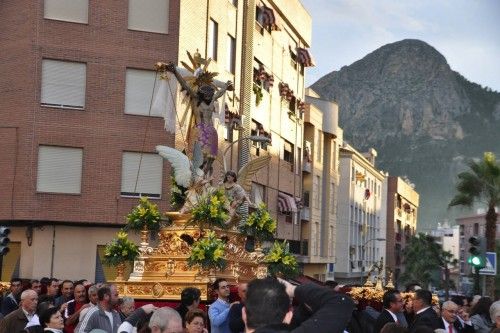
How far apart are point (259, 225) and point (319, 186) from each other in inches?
1763

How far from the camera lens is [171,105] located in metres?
16.7

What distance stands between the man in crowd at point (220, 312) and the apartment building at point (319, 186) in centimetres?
4325

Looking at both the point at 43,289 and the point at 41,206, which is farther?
the point at 41,206

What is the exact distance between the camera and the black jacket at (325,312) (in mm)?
5199

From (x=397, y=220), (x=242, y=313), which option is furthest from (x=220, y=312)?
(x=397, y=220)

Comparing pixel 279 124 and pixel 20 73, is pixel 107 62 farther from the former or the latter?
pixel 279 124

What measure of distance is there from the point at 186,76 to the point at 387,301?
5.07 m

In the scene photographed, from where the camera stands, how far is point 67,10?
33.2 m

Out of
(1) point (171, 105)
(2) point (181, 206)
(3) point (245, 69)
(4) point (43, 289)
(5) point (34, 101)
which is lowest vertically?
(4) point (43, 289)

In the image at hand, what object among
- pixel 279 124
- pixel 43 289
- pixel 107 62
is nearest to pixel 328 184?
pixel 279 124

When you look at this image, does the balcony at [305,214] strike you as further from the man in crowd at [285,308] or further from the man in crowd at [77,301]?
the man in crowd at [285,308]

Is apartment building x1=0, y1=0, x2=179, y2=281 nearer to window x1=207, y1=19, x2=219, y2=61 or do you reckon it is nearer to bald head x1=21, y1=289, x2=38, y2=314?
window x1=207, y1=19, x2=219, y2=61

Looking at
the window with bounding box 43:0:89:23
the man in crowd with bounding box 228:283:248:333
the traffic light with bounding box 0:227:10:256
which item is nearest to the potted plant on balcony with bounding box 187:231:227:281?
→ the man in crowd with bounding box 228:283:248:333

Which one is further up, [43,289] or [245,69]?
[245,69]
